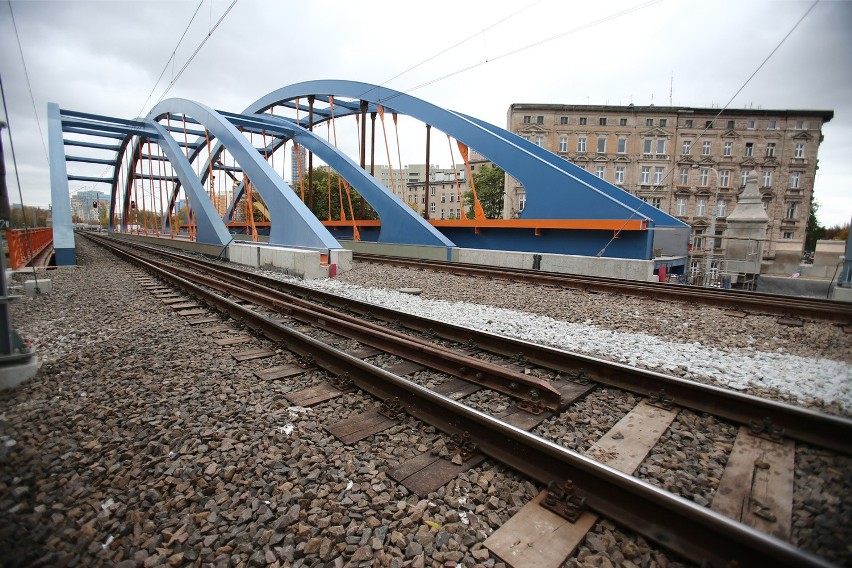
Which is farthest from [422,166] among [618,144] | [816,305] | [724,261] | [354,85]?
[816,305]

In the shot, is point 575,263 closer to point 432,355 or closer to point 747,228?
point 432,355

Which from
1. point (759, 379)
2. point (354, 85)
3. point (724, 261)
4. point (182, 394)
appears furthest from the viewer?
point (354, 85)

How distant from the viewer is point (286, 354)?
4855 millimetres

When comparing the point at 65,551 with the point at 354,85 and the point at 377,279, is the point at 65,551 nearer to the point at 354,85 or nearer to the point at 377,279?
the point at 377,279

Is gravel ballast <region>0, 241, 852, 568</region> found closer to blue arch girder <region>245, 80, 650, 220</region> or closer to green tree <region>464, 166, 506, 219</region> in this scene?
blue arch girder <region>245, 80, 650, 220</region>

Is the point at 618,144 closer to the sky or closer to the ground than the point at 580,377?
closer to the sky

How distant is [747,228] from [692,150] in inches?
1551

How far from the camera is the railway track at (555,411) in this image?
188 centimetres

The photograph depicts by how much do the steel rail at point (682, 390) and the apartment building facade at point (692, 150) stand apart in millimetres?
44274

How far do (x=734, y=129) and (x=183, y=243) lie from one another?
57586 mm

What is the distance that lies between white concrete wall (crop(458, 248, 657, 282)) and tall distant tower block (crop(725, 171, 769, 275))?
726cm

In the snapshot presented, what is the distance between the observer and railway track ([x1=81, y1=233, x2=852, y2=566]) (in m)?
1.88

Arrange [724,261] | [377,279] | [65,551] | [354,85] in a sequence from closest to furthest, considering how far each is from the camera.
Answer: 1. [65,551]
2. [377,279]
3. [724,261]
4. [354,85]

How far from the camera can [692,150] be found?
48438mm
